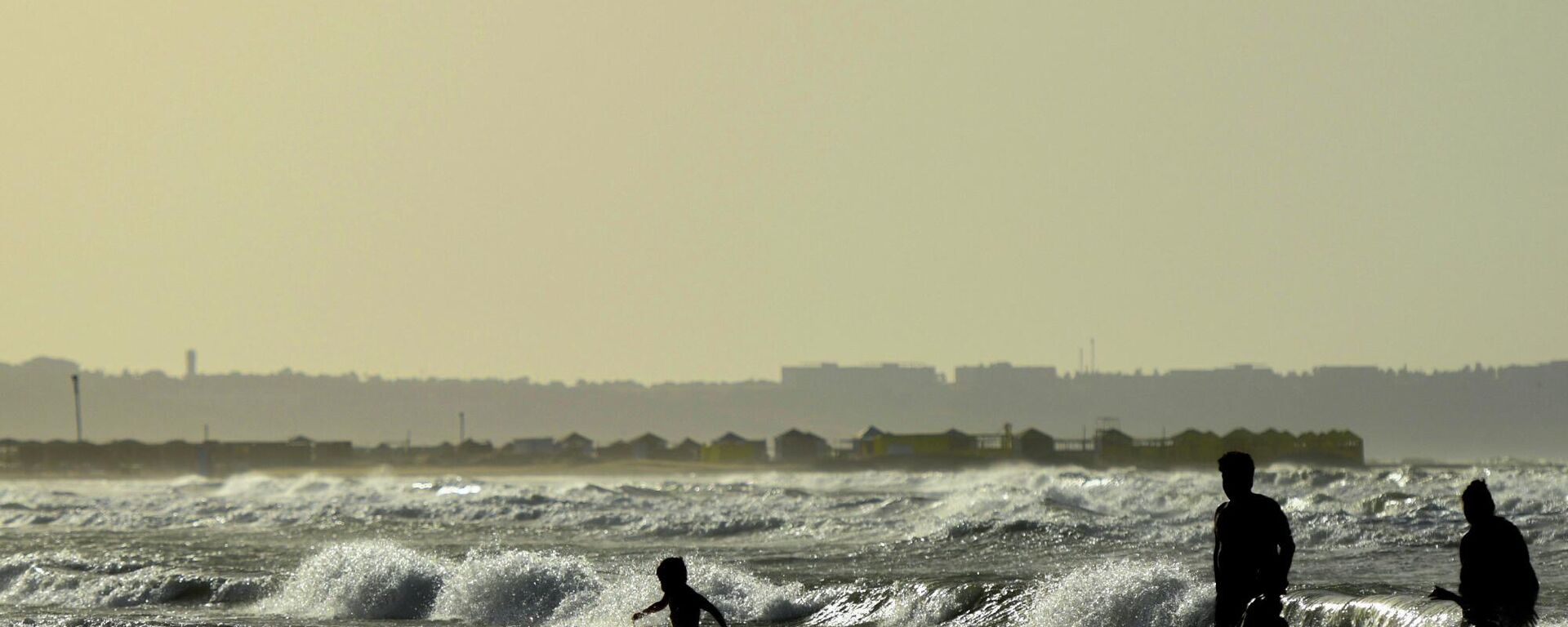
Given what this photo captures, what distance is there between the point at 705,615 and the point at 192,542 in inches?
685

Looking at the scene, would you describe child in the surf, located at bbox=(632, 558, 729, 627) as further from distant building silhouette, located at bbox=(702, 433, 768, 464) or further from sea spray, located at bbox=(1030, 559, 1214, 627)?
distant building silhouette, located at bbox=(702, 433, 768, 464)

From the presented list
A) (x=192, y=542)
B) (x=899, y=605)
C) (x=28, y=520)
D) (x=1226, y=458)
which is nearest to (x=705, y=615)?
(x=899, y=605)

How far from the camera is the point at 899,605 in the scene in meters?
19.1

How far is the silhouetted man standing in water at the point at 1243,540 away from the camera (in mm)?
9703

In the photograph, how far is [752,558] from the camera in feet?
88.8

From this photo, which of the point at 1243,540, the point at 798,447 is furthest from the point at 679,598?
the point at 798,447

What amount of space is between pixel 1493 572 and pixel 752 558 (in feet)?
59.6

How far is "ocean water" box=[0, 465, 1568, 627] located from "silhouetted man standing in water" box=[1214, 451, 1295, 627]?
3.45 m

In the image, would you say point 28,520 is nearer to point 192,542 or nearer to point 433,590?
point 192,542

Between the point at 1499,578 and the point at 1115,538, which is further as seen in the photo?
the point at 1115,538

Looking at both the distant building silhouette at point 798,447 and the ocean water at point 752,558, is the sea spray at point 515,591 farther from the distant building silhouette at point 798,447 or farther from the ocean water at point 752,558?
the distant building silhouette at point 798,447

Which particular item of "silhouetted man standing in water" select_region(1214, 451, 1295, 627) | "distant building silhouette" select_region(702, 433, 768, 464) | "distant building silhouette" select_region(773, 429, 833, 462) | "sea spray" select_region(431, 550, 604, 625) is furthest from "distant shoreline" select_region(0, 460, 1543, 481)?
"silhouetted man standing in water" select_region(1214, 451, 1295, 627)

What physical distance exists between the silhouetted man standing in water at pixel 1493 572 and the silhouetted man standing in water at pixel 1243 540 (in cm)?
88

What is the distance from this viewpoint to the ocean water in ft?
60.5
